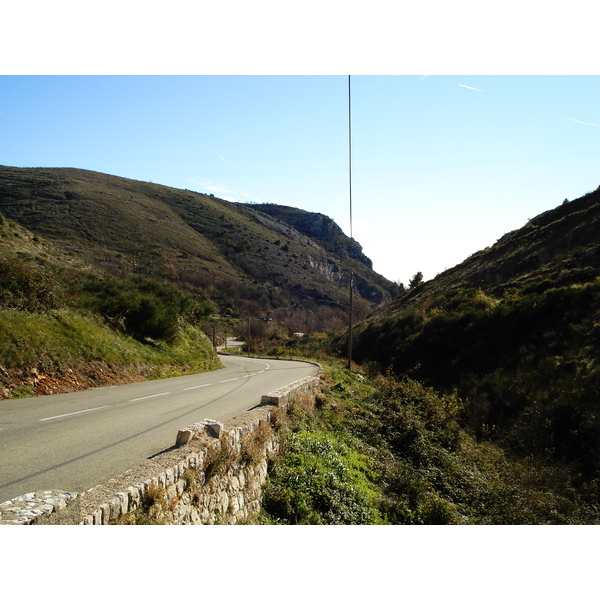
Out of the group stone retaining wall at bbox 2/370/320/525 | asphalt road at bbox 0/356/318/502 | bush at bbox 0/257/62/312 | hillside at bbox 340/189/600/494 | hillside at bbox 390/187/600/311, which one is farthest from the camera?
hillside at bbox 390/187/600/311

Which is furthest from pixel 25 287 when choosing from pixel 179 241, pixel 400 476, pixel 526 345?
pixel 179 241

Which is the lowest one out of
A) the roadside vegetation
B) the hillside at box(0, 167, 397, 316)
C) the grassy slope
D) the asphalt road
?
the roadside vegetation

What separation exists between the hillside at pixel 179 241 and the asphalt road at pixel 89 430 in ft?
129

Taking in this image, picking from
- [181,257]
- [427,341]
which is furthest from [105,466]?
[181,257]

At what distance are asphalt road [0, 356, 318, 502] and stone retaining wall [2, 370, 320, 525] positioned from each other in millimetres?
700

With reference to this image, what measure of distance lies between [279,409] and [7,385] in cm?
689

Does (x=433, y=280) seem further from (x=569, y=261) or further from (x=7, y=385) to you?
(x=7, y=385)

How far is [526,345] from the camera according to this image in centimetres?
1922

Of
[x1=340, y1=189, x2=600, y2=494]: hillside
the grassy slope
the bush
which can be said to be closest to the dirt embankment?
the grassy slope

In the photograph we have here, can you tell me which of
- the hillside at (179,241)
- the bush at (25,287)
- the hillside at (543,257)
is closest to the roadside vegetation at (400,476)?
the bush at (25,287)

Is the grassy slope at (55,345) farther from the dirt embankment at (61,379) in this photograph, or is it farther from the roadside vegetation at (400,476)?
the roadside vegetation at (400,476)

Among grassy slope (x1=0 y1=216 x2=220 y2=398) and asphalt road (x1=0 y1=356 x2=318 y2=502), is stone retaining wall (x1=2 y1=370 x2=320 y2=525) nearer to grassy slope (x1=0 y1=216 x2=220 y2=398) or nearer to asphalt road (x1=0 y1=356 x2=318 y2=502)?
asphalt road (x1=0 y1=356 x2=318 y2=502)

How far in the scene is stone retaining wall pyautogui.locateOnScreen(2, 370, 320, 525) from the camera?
360 centimetres

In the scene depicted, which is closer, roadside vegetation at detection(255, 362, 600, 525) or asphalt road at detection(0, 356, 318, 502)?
asphalt road at detection(0, 356, 318, 502)
